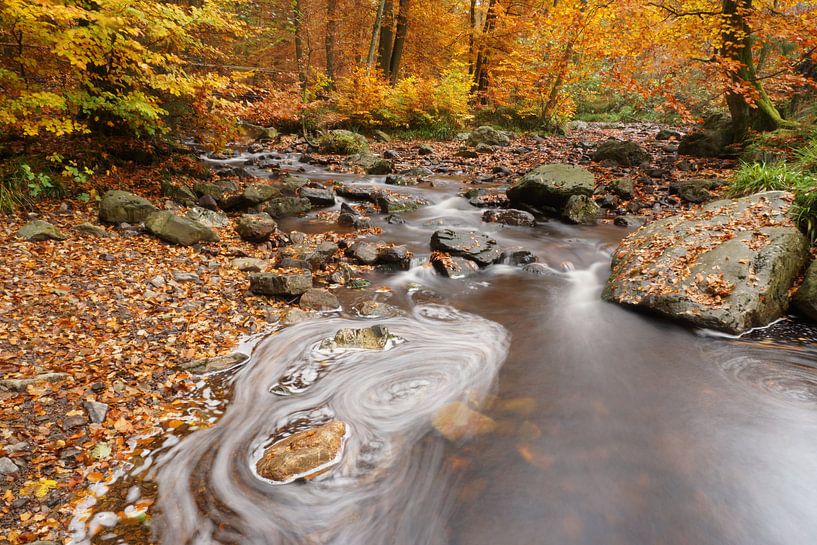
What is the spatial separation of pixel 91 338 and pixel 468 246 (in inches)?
231

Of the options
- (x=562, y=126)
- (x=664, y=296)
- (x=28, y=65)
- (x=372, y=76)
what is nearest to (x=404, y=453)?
(x=664, y=296)

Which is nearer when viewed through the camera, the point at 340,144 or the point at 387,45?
the point at 340,144

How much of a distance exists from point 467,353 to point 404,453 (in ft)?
5.91

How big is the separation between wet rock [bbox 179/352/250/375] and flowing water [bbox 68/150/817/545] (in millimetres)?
125

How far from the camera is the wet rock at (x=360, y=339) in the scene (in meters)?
5.22

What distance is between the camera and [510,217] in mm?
10188

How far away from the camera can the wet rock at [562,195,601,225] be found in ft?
32.6

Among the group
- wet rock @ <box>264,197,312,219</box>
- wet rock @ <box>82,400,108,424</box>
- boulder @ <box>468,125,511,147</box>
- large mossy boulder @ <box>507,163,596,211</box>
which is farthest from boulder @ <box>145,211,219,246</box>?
boulder @ <box>468,125,511,147</box>

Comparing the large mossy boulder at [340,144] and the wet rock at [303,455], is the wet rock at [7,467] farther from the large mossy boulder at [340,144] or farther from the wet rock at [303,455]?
the large mossy boulder at [340,144]

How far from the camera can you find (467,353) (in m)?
5.33

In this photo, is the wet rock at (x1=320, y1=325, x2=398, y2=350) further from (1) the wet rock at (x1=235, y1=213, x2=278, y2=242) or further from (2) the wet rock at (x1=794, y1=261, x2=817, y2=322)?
(2) the wet rock at (x1=794, y1=261, x2=817, y2=322)

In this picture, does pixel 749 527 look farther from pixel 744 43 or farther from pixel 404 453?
pixel 744 43

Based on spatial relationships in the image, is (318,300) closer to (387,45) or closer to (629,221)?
(629,221)

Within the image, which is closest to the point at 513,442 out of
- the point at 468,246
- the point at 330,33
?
the point at 468,246
